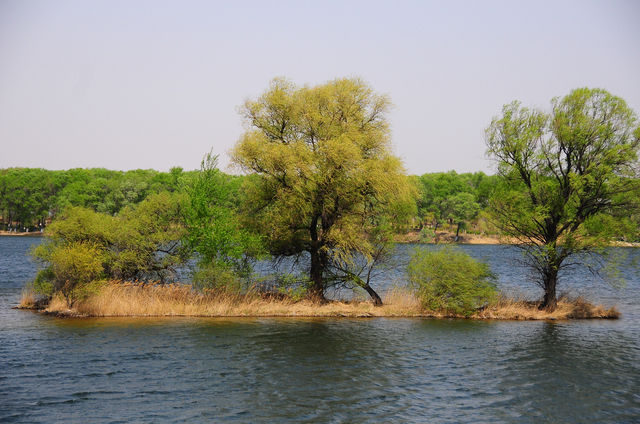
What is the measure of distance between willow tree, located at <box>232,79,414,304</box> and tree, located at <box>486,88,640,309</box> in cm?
741

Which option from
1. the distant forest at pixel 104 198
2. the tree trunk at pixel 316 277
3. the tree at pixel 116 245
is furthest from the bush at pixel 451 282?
the distant forest at pixel 104 198

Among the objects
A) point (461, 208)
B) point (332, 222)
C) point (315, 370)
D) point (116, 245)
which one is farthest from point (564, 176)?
point (461, 208)

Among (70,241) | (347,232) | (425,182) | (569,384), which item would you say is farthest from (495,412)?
(425,182)

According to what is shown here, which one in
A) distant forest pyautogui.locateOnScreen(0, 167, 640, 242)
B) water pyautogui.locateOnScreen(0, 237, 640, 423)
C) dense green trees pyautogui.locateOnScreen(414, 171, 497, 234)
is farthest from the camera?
dense green trees pyautogui.locateOnScreen(414, 171, 497, 234)

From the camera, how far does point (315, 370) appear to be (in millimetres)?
21000

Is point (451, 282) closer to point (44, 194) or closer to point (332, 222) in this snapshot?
point (332, 222)

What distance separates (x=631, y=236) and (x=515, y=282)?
74.6 ft

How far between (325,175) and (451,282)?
10543mm

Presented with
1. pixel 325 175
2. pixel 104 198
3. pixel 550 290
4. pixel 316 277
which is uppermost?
pixel 104 198

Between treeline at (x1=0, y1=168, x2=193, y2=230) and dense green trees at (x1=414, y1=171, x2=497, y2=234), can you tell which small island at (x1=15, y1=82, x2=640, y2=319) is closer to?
dense green trees at (x1=414, y1=171, x2=497, y2=234)

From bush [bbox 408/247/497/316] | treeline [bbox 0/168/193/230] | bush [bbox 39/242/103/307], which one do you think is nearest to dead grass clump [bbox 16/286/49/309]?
bush [bbox 39/242/103/307]

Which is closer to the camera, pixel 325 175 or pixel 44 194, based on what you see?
pixel 325 175

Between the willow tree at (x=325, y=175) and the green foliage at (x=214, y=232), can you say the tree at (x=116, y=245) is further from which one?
the willow tree at (x=325, y=175)

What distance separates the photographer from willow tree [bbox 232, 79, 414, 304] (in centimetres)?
3159
